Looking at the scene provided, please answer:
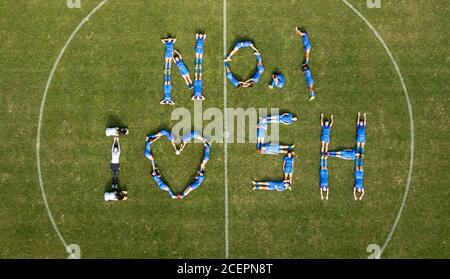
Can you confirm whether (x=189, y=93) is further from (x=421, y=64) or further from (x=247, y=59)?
(x=421, y=64)

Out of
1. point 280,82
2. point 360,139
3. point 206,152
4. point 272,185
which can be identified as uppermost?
point 280,82

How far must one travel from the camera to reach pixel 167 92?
16.6m

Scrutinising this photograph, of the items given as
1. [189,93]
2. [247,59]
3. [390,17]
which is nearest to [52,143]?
[189,93]

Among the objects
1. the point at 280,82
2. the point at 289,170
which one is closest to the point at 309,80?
the point at 280,82

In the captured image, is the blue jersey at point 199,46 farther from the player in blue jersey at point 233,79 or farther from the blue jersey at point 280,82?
the blue jersey at point 280,82

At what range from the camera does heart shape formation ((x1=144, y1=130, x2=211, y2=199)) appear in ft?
53.9

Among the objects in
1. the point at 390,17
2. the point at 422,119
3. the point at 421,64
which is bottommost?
the point at 422,119

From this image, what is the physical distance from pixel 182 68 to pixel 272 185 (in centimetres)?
522

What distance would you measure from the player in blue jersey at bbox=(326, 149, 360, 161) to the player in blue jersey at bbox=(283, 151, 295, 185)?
1282 millimetres

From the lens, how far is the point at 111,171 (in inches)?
651

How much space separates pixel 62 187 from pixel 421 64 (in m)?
13.5

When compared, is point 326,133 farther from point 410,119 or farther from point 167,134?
point 167,134

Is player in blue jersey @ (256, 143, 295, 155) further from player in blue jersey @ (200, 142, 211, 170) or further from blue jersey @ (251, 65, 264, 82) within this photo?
blue jersey @ (251, 65, 264, 82)

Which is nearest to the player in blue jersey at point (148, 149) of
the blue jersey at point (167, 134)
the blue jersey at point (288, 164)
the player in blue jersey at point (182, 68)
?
the blue jersey at point (167, 134)
